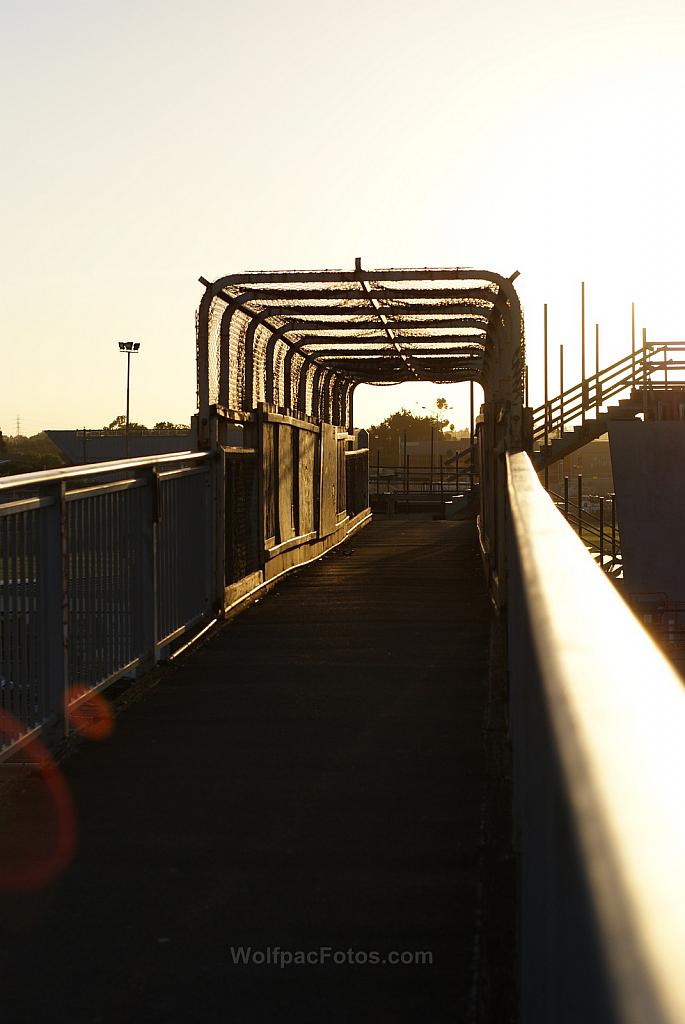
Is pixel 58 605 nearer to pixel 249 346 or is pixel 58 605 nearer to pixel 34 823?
pixel 34 823

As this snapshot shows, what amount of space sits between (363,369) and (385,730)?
53.9 feet

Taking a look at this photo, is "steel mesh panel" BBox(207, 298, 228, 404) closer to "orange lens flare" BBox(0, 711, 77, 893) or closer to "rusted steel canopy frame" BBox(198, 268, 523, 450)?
"rusted steel canopy frame" BBox(198, 268, 523, 450)

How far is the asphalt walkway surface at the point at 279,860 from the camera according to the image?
3436 millimetres

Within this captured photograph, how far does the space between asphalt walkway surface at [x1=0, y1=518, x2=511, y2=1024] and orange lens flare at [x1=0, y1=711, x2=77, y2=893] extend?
0.08 meters

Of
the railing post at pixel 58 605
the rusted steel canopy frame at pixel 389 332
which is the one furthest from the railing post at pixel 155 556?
the rusted steel canopy frame at pixel 389 332

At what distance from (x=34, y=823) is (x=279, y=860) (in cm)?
105

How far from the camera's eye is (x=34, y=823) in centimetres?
490

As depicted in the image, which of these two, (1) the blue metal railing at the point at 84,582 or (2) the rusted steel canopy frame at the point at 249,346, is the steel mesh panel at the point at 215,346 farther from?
(1) the blue metal railing at the point at 84,582

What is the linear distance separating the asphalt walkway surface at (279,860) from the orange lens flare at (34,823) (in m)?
0.08

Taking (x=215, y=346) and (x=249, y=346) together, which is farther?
(x=249, y=346)

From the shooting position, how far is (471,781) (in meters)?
5.46

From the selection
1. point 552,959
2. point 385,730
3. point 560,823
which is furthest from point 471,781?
point 560,823

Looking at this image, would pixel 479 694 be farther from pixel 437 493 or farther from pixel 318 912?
pixel 437 493

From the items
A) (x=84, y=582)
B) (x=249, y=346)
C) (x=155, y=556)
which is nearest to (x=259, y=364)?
(x=249, y=346)
